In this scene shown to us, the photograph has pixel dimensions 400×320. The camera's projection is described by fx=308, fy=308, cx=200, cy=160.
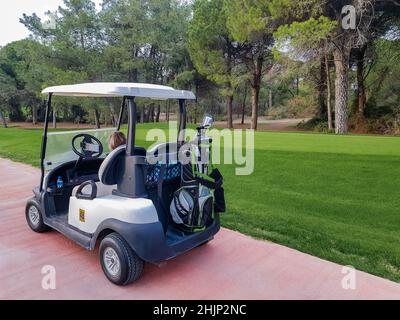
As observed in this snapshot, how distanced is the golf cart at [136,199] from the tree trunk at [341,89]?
1374 cm

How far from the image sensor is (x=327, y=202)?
4656 mm

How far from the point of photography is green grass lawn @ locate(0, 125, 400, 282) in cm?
318

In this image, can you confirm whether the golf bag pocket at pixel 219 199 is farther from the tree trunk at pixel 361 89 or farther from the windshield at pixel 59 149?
the tree trunk at pixel 361 89

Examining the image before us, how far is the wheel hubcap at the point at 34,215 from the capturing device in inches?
137

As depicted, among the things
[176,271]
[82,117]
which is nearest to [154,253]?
[176,271]

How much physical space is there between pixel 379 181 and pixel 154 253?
15.4ft

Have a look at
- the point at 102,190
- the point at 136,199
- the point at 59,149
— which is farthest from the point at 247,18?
the point at 136,199

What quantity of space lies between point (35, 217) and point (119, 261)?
64.3 inches

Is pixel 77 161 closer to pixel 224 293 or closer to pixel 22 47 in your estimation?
pixel 224 293

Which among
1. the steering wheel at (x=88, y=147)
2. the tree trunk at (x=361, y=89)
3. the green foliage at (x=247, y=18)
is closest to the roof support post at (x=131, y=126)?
the steering wheel at (x=88, y=147)

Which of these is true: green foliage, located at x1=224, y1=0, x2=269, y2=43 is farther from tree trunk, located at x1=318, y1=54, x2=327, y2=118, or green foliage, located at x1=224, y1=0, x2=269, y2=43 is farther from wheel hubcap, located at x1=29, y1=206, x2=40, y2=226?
wheel hubcap, located at x1=29, y1=206, x2=40, y2=226

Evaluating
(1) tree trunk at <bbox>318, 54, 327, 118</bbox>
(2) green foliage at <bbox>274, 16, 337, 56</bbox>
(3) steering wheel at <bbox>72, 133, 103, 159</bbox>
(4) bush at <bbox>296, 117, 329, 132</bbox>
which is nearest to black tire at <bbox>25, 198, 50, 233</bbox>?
(3) steering wheel at <bbox>72, 133, 103, 159</bbox>

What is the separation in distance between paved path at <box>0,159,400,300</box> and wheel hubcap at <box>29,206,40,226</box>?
0.16 m

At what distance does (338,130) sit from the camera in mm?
15641
